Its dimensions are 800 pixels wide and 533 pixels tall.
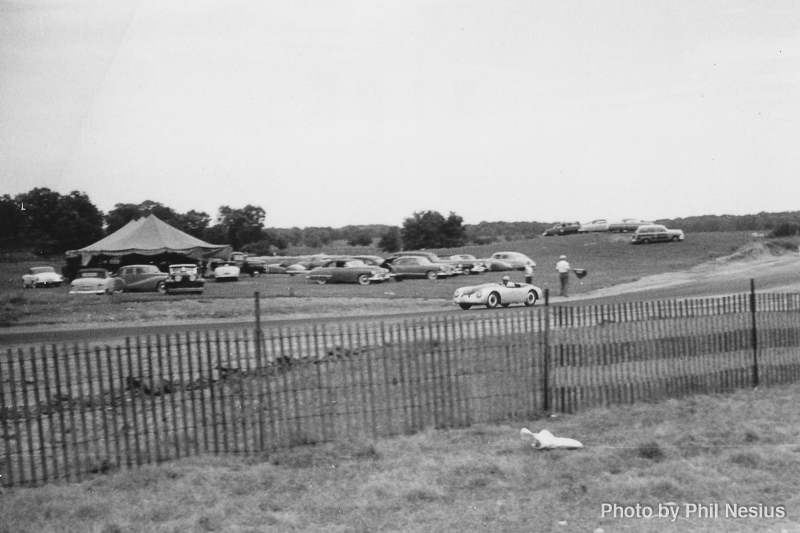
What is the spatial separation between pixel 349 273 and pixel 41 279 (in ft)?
58.7

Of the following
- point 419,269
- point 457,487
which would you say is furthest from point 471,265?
point 457,487

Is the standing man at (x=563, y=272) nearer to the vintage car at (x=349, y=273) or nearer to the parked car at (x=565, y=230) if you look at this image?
the vintage car at (x=349, y=273)

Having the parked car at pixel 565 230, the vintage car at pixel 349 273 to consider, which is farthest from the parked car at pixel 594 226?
the vintage car at pixel 349 273

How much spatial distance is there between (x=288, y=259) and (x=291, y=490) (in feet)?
197

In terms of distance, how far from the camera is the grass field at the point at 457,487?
20.6 ft

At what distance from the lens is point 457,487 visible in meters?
7.11

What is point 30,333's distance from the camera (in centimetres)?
2164

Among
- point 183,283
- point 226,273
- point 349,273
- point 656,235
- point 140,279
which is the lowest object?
point 349,273

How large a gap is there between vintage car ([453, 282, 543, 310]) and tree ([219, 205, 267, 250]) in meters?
65.6

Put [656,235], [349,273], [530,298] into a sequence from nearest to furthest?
[530,298] → [349,273] → [656,235]

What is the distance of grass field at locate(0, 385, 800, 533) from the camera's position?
6.27 m

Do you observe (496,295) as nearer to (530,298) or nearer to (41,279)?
(530,298)

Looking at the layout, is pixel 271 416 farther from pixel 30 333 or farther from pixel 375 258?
pixel 375 258

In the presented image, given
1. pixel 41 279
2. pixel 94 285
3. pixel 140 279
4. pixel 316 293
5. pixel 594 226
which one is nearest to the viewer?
pixel 316 293
